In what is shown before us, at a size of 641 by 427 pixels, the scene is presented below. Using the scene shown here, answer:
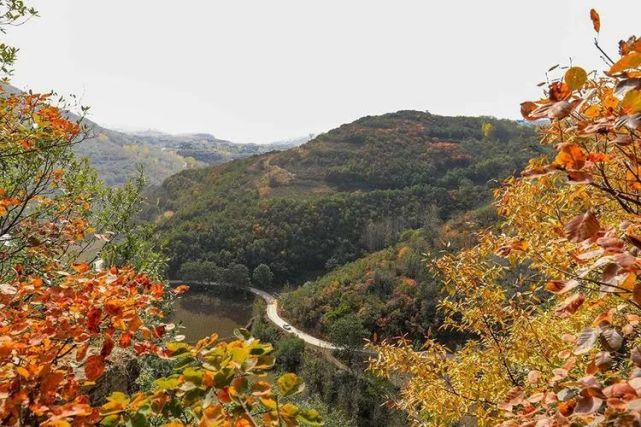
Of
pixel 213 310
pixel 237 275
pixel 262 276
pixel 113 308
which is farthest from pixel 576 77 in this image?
pixel 237 275

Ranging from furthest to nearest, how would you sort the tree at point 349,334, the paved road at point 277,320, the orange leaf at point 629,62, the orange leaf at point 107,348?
the paved road at point 277,320 → the tree at point 349,334 → the orange leaf at point 107,348 → the orange leaf at point 629,62

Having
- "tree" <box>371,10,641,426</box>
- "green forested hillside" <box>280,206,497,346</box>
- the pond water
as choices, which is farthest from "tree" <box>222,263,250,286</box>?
"tree" <box>371,10,641,426</box>

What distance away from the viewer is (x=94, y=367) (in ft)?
7.69

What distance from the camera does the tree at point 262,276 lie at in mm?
58906

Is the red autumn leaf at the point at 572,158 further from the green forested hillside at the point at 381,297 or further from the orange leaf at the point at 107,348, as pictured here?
the green forested hillside at the point at 381,297

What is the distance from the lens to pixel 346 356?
34375 mm

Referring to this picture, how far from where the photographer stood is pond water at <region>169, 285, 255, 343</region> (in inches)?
1824

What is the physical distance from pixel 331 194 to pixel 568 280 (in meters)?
78.3

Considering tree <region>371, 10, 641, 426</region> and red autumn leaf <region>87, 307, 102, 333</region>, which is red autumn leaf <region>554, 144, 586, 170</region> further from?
red autumn leaf <region>87, 307, 102, 333</region>

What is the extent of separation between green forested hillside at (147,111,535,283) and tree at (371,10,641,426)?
127ft

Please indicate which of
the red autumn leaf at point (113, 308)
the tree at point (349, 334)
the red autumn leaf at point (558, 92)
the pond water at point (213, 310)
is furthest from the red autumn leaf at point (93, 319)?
the pond water at point (213, 310)

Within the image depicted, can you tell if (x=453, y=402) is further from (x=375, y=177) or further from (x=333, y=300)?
(x=375, y=177)

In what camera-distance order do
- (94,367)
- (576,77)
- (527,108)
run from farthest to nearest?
1. (94,367)
2. (527,108)
3. (576,77)

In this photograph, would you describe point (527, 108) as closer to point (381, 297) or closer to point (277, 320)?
point (381, 297)
